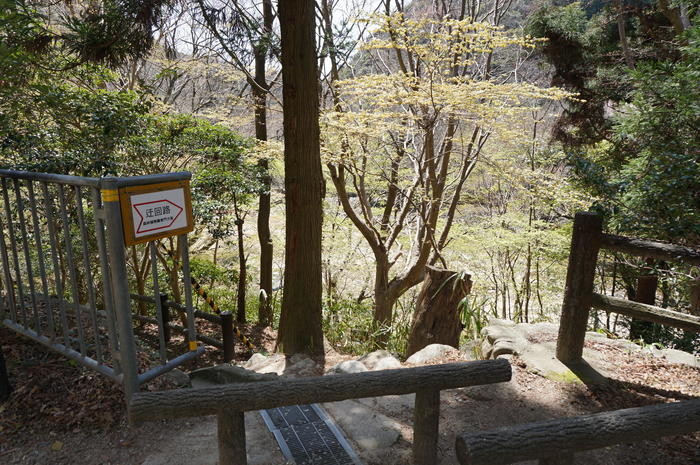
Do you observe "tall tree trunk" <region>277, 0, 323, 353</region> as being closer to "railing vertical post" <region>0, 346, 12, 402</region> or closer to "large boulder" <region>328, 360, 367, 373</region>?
"large boulder" <region>328, 360, 367, 373</region>

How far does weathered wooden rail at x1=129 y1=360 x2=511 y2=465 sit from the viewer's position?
6.31 ft

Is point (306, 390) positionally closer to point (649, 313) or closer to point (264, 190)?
point (649, 313)

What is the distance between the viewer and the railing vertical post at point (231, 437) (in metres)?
2.06

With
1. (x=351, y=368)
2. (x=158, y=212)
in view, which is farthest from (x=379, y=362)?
(x=158, y=212)

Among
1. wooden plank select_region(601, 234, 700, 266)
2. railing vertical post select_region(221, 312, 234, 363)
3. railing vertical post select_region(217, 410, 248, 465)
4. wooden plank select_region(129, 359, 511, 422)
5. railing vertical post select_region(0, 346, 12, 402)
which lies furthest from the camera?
railing vertical post select_region(221, 312, 234, 363)

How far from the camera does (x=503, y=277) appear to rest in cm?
1150

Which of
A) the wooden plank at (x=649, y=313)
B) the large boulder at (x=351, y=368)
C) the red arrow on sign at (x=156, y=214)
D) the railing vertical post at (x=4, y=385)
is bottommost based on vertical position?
the large boulder at (x=351, y=368)

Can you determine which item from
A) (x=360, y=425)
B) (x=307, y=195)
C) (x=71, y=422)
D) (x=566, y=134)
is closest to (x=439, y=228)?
(x=566, y=134)

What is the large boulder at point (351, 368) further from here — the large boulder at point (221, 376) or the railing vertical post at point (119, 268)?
the railing vertical post at point (119, 268)

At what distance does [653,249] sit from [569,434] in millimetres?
2020

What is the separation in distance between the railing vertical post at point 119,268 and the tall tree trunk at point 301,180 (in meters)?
2.47

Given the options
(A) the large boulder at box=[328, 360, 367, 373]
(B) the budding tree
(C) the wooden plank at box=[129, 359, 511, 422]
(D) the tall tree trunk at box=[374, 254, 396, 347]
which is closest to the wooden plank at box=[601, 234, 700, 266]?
(C) the wooden plank at box=[129, 359, 511, 422]

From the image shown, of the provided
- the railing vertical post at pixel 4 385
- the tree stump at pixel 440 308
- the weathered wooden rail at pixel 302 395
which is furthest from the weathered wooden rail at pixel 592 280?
the railing vertical post at pixel 4 385

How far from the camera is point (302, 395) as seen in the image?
2010 mm
